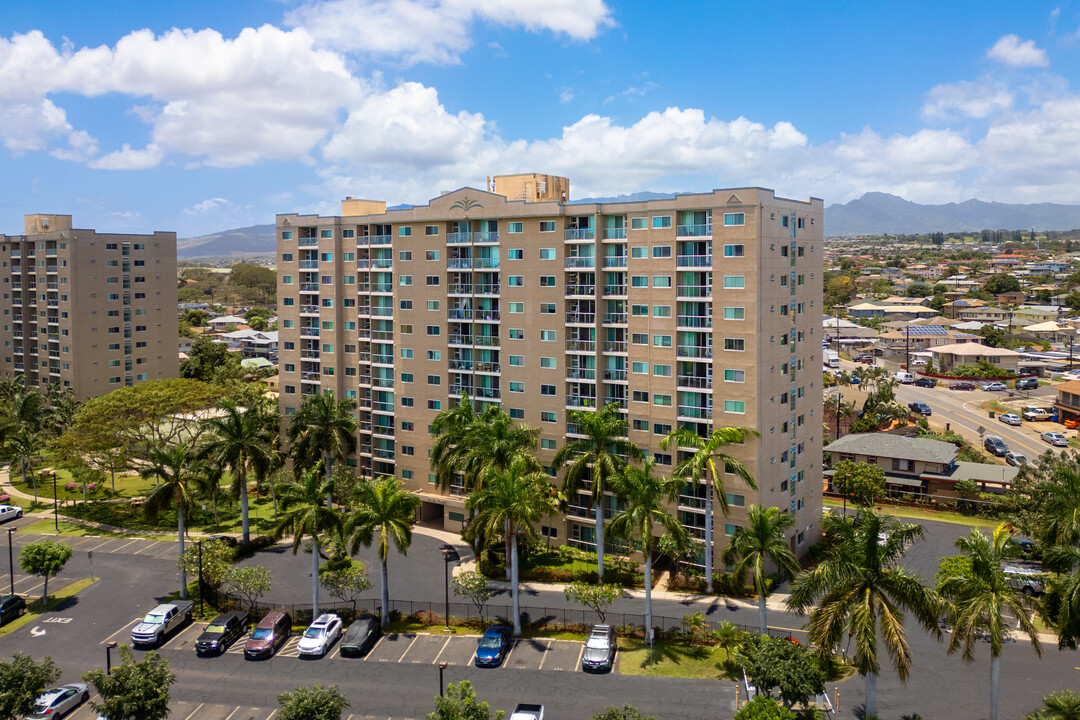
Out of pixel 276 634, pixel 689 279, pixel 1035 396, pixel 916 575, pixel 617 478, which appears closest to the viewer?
pixel 916 575

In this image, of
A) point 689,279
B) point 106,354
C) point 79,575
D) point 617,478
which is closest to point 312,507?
point 617,478

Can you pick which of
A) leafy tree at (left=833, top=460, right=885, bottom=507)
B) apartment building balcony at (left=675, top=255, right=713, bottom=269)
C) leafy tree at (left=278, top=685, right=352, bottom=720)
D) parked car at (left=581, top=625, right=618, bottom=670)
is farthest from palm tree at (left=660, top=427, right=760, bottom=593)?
leafy tree at (left=278, top=685, right=352, bottom=720)

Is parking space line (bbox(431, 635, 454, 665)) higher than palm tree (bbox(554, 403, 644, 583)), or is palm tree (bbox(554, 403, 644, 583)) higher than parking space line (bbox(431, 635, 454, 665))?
palm tree (bbox(554, 403, 644, 583))

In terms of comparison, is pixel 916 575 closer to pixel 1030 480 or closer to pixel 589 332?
pixel 589 332

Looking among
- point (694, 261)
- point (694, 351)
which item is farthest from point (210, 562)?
point (694, 261)

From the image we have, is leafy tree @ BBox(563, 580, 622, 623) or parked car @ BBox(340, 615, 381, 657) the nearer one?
parked car @ BBox(340, 615, 381, 657)

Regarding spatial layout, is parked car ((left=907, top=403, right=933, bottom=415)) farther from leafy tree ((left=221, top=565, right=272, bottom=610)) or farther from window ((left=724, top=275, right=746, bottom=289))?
leafy tree ((left=221, top=565, right=272, bottom=610))
